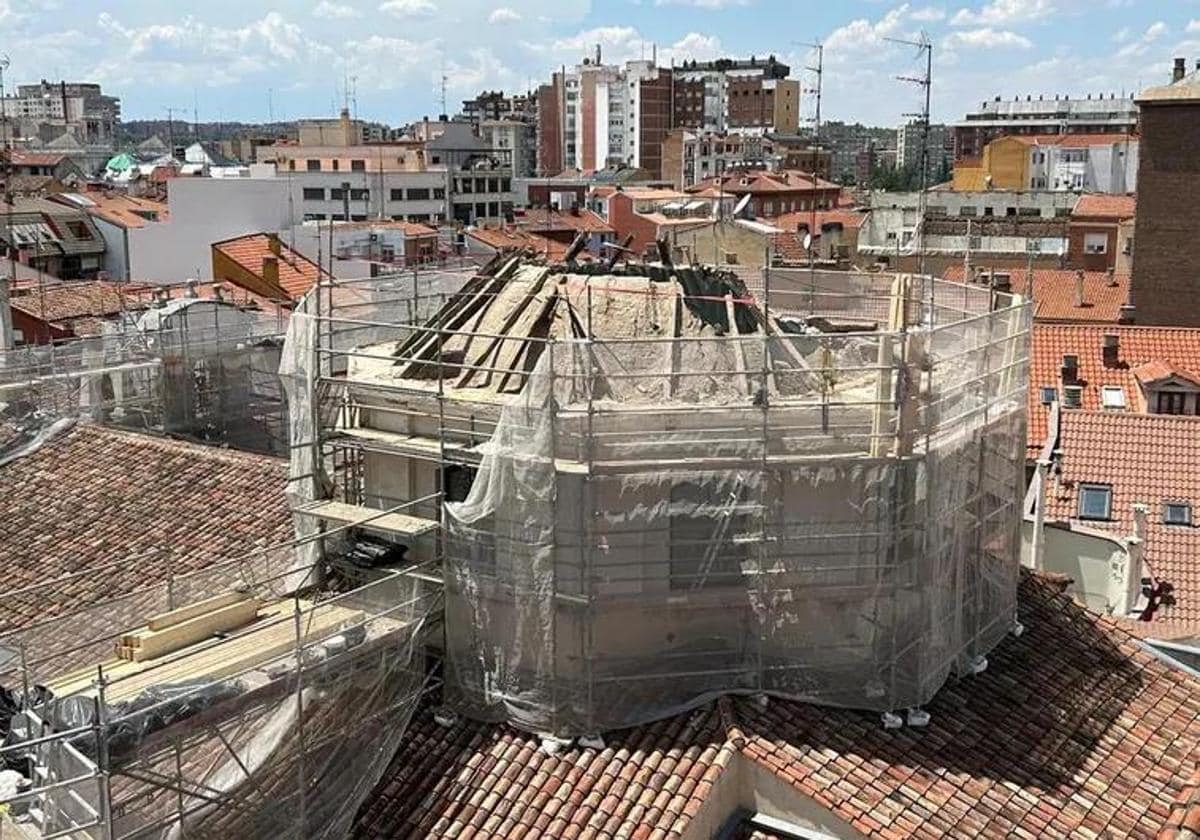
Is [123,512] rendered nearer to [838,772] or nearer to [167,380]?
[167,380]

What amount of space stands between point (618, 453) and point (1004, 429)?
16.7ft

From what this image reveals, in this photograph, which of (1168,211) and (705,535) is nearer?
(705,535)

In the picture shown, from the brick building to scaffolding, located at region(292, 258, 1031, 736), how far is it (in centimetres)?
3141

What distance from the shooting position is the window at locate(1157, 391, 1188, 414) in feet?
95.4

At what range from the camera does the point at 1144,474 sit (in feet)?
79.5

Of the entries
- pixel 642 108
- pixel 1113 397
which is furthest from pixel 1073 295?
pixel 642 108

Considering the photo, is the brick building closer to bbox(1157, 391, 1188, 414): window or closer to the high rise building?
bbox(1157, 391, 1188, 414): window

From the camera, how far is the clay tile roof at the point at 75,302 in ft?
114

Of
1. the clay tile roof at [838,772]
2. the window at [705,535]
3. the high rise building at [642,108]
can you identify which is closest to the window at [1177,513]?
the clay tile roof at [838,772]

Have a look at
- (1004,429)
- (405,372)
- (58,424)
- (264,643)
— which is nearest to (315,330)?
(405,372)

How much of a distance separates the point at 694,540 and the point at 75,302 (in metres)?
29.7

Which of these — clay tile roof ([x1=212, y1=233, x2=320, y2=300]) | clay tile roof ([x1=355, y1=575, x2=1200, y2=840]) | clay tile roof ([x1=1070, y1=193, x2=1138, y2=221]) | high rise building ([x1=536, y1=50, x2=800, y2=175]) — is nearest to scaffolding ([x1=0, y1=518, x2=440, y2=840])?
clay tile roof ([x1=355, y1=575, x2=1200, y2=840])

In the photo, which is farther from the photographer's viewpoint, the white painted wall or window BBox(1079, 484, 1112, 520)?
the white painted wall

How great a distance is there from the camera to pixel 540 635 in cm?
1255
